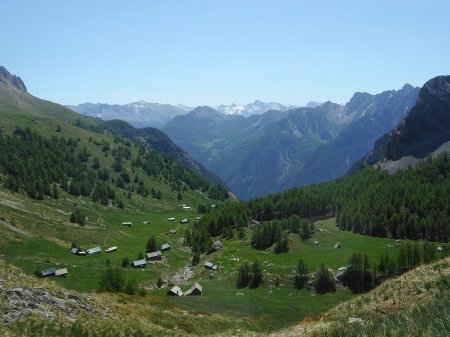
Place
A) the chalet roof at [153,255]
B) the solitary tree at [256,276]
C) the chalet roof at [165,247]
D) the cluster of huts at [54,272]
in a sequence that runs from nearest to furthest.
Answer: the cluster of huts at [54,272] < the solitary tree at [256,276] < the chalet roof at [153,255] < the chalet roof at [165,247]

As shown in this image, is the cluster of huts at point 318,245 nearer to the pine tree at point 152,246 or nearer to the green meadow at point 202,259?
the green meadow at point 202,259

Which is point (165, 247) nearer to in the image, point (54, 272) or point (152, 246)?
point (152, 246)

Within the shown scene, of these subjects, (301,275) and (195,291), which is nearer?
(195,291)

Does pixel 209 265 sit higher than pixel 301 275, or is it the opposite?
pixel 301 275

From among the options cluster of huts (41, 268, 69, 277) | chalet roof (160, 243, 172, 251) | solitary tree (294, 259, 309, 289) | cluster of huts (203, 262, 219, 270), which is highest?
solitary tree (294, 259, 309, 289)

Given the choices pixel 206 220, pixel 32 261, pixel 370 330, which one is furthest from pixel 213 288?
pixel 370 330

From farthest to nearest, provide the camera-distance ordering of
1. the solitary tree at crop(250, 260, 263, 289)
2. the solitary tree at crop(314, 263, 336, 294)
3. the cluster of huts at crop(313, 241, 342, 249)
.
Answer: the cluster of huts at crop(313, 241, 342, 249)
the solitary tree at crop(250, 260, 263, 289)
the solitary tree at crop(314, 263, 336, 294)

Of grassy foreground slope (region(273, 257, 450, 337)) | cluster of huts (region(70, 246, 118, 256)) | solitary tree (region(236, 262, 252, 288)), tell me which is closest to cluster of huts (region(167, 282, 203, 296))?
solitary tree (region(236, 262, 252, 288))

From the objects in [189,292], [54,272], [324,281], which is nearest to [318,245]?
[324,281]

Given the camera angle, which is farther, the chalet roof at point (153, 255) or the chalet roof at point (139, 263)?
the chalet roof at point (153, 255)

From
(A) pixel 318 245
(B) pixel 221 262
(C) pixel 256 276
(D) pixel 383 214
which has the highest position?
(D) pixel 383 214

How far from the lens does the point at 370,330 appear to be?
20062 millimetres

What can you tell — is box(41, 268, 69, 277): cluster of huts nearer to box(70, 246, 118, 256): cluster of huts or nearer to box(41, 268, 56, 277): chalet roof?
box(41, 268, 56, 277): chalet roof

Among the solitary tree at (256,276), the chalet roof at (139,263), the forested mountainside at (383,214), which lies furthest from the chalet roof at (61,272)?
the forested mountainside at (383,214)
